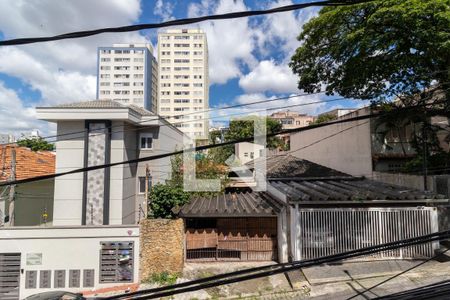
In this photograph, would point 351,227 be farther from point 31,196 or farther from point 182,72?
point 182,72

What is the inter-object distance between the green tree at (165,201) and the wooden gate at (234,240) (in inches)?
68.6

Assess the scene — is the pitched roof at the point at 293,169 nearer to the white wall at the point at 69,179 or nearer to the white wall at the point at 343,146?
the white wall at the point at 343,146

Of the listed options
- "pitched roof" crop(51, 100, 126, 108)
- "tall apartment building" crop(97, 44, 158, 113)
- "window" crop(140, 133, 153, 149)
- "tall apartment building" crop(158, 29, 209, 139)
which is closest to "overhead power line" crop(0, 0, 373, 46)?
"pitched roof" crop(51, 100, 126, 108)

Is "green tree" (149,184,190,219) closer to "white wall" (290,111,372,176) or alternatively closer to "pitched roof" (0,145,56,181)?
"pitched roof" (0,145,56,181)

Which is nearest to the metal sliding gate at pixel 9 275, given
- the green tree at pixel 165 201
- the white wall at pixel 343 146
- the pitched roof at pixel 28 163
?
the pitched roof at pixel 28 163

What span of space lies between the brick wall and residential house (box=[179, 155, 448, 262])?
20.0 inches

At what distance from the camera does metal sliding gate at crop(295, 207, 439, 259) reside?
9938 mm

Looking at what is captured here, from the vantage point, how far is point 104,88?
257ft

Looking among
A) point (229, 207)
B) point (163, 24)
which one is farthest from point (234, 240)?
point (163, 24)

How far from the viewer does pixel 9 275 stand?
10812mm

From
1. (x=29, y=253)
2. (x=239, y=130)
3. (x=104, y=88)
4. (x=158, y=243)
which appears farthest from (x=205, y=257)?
(x=104, y=88)

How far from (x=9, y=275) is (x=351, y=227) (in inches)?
456

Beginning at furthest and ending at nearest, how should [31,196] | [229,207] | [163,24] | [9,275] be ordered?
[31,196] < [229,207] < [9,275] < [163,24]

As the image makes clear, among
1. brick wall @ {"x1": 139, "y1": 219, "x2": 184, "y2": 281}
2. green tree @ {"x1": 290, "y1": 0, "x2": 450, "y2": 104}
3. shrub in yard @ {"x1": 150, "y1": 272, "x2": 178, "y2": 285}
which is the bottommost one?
shrub in yard @ {"x1": 150, "y1": 272, "x2": 178, "y2": 285}
